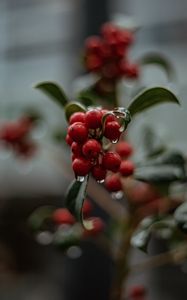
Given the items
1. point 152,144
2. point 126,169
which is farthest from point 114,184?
point 152,144

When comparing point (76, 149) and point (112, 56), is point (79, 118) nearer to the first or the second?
point (76, 149)

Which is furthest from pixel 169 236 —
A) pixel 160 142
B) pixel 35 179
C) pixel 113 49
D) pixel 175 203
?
pixel 35 179

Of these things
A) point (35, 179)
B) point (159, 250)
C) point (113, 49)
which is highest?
point (113, 49)

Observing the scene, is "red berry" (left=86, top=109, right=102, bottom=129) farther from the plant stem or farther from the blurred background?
the blurred background

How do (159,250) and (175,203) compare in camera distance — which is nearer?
(175,203)

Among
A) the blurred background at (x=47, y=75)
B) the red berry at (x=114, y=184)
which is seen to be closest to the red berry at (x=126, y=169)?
the red berry at (x=114, y=184)

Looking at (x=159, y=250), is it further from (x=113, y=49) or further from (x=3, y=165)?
(x=113, y=49)

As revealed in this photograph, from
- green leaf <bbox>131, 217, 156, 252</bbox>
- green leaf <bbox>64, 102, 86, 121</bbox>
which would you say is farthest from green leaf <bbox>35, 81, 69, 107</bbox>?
green leaf <bbox>131, 217, 156, 252</bbox>
